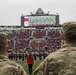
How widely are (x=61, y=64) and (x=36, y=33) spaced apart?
61720 mm

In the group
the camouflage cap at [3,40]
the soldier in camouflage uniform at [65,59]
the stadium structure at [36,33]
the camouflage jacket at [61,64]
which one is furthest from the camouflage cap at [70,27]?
the stadium structure at [36,33]

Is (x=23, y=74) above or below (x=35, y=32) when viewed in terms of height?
above

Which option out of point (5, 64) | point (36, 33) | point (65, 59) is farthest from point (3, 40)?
point (36, 33)

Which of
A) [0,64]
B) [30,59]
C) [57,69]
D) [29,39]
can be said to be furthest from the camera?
[29,39]

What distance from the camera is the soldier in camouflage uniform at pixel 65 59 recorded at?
3775mm

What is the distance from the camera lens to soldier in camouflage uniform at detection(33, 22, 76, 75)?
378 cm

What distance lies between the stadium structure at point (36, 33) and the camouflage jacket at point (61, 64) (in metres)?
48.9

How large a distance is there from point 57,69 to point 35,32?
62.2 metres

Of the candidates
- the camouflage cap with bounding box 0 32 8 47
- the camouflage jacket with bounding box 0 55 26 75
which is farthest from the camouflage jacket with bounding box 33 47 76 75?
the camouflage cap with bounding box 0 32 8 47

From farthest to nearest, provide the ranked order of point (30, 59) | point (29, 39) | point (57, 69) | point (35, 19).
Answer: point (35, 19) → point (29, 39) → point (30, 59) → point (57, 69)

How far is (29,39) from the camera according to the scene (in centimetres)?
6384

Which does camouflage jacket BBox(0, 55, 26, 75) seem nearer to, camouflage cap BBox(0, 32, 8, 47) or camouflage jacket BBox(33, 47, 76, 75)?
camouflage cap BBox(0, 32, 8, 47)

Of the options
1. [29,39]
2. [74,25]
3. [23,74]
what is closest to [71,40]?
[74,25]

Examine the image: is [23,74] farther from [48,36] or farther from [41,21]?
[41,21]
